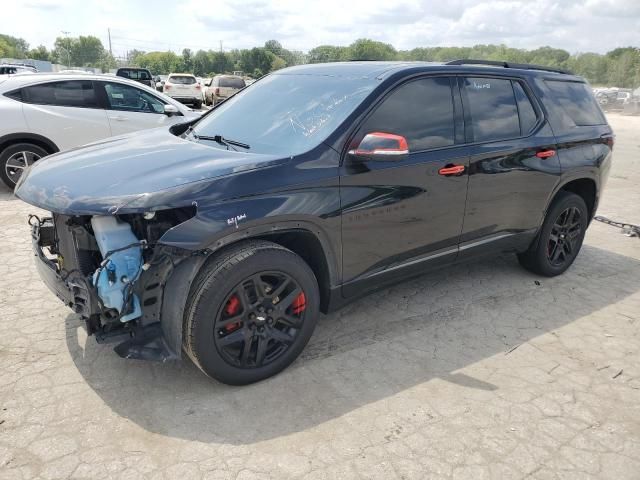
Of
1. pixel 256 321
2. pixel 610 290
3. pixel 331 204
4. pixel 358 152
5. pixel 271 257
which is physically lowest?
pixel 610 290

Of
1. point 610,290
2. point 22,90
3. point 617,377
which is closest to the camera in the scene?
point 617,377

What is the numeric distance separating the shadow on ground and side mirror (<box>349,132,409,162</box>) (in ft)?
4.39

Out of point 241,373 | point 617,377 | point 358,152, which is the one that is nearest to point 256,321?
point 241,373

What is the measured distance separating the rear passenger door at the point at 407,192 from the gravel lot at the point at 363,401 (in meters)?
0.56

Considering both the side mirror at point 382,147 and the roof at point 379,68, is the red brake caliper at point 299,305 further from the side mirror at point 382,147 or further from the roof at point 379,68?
the roof at point 379,68

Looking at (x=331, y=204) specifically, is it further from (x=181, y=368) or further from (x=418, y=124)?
(x=181, y=368)

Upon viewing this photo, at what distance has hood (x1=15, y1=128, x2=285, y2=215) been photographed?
101 inches

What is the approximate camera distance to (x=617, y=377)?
3.31 meters

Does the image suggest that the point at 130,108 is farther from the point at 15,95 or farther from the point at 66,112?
the point at 15,95

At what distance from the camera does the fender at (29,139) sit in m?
6.97

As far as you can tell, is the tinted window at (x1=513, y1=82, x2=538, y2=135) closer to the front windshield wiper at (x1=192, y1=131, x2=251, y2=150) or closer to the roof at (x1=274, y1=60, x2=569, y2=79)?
the roof at (x1=274, y1=60, x2=569, y2=79)

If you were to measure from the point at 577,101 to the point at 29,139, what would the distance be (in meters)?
6.87

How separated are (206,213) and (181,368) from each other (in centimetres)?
113

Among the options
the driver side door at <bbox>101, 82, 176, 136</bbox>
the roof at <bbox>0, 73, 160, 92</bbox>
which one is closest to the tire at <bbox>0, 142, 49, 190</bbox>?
the roof at <bbox>0, 73, 160, 92</bbox>
